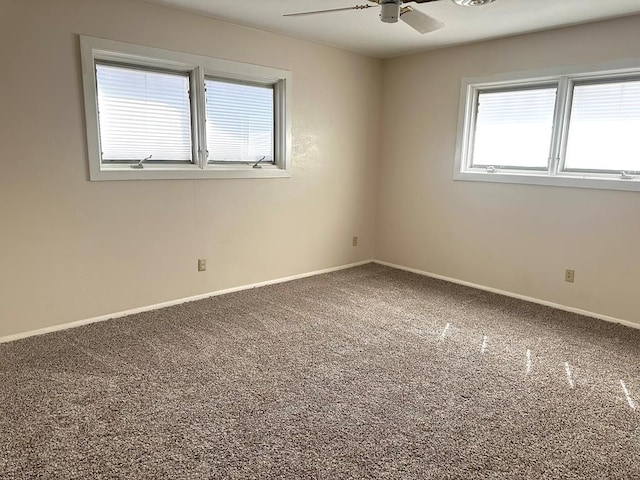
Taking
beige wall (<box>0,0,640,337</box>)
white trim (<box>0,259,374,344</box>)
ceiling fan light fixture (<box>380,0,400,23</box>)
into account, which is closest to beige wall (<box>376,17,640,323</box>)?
beige wall (<box>0,0,640,337</box>)

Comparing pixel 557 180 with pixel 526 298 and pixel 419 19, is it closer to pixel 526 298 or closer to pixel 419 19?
pixel 526 298

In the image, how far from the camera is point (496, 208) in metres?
4.16

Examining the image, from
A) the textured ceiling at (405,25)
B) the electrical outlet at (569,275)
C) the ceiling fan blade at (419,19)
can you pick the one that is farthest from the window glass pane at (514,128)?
the ceiling fan blade at (419,19)

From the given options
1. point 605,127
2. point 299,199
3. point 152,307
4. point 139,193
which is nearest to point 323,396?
point 152,307

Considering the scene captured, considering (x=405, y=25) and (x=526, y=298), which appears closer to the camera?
(x=405, y=25)

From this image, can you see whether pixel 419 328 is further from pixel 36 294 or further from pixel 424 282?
pixel 36 294

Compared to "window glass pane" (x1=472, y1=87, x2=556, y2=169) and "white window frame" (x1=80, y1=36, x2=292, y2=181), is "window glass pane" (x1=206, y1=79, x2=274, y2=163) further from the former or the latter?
"window glass pane" (x1=472, y1=87, x2=556, y2=169)

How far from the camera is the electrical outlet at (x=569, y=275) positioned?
3.71m

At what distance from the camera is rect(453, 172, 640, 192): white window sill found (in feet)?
11.1

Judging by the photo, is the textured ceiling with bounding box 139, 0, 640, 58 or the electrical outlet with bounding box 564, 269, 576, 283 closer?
the textured ceiling with bounding box 139, 0, 640, 58

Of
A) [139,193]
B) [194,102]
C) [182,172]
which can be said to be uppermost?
[194,102]

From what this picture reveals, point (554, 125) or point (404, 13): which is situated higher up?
point (404, 13)

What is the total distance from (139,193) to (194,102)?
926 millimetres

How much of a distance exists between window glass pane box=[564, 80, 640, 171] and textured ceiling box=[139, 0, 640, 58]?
568mm
